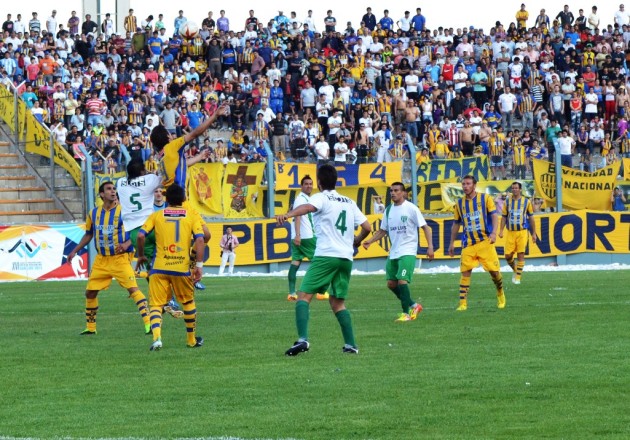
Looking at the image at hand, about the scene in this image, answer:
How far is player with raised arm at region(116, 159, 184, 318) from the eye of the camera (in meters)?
16.5

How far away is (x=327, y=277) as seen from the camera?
514 inches

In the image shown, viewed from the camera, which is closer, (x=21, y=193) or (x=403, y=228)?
(x=403, y=228)

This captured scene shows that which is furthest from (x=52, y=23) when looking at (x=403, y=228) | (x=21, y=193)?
(x=403, y=228)

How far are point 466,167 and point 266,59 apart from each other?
10484mm

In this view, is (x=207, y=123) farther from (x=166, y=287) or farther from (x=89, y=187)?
(x=89, y=187)

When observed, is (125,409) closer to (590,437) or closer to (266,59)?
(590,437)

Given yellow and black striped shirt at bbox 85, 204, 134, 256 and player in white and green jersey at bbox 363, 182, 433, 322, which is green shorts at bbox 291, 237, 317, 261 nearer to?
player in white and green jersey at bbox 363, 182, 433, 322

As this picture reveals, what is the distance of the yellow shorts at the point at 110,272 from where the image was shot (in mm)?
15539

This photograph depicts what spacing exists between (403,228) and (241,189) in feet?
52.0

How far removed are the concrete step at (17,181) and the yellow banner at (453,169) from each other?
11.5 metres

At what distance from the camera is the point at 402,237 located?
17500 mm

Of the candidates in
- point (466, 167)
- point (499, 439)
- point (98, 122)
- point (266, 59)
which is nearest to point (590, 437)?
point (499, 439)

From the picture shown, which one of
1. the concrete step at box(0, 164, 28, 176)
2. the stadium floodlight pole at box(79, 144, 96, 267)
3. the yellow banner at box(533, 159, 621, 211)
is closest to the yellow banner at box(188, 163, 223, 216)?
the stadium floodlight pole at box(79, 144, 96, 267)

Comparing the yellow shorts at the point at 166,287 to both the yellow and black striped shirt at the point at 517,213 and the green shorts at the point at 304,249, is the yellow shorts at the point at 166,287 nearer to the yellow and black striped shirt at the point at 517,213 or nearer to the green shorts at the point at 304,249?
the green shorts at the point at 304,249
